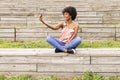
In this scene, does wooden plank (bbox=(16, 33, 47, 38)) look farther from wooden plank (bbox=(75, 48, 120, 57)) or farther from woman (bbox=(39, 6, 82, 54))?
wooden plank (bbox=(75, 48, 120, 57))

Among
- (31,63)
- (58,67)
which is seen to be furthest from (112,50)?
(31,63)

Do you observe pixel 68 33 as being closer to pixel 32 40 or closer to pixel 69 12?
pixel 69 12

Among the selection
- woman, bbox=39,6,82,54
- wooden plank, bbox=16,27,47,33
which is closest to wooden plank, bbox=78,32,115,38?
wooden plank, bbox=16,27,47,33

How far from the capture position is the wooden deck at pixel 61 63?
6590 mm

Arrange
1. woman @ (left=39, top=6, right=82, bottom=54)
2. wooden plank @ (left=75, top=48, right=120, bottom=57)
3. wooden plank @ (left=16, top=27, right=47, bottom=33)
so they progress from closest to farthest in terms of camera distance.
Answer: wooden plank @ (left=75, top=48, right=120, bottom=57) → woman @ (left=39, top=6, right=82, bottom=54) → wooden plank @ (left=16, top=27, right=47, bottom=33)

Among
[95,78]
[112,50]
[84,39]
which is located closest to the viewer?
[95,78]

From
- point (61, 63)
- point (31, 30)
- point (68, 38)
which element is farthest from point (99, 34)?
point (61, 63)

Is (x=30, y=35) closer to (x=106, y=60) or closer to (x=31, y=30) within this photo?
(x=31, y=30)

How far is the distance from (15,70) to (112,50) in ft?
5.62

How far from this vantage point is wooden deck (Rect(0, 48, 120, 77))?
6.59 metres

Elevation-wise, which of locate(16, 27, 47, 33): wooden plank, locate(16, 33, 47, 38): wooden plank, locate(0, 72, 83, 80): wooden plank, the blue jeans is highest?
the blue jeans

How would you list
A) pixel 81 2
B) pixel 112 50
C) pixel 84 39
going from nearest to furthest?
pixel 112 50 < pixel 84 39 < pixel 81 2

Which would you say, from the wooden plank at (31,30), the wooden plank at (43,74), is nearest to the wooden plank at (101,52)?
the wooden plank at (43,74)

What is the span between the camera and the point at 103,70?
6.61 meters
